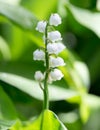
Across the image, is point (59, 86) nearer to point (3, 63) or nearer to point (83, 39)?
point (3, 63)

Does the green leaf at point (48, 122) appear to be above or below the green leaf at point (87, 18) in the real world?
below

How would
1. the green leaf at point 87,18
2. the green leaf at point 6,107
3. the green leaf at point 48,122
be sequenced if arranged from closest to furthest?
1. the green leaf at point 48,122
2. the green leaf at point 6,107
3. the green leaf at point 87,18

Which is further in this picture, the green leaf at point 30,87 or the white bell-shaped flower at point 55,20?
the green leaf at point 30,87

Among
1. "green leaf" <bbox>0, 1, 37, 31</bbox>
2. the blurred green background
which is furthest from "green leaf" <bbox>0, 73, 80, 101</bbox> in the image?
"green leaf" <bbox>0, 1, 37, 31</bbox>

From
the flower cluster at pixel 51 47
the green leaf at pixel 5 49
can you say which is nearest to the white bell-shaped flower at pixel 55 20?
the flower cluster at pixel 51 47

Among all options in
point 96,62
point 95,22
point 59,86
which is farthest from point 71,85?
point 96,62

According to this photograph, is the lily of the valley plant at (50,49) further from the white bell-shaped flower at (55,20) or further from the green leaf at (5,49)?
the green leaf at (5,49)

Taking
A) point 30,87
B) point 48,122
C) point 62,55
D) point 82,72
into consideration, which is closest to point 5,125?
point 48,122

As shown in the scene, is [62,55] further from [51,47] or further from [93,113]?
[51,47]

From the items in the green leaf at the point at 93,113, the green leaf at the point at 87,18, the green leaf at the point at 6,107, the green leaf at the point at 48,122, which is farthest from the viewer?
the green leaf at the point at 93,113
